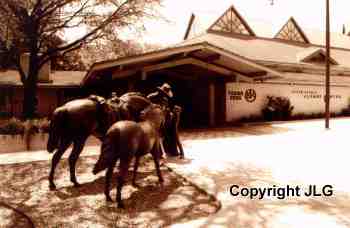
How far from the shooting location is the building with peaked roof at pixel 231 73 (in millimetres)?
13023

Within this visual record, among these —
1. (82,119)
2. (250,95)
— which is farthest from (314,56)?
(82,119)

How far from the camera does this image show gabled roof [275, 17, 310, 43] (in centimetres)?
2853

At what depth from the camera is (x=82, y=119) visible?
5215 mm

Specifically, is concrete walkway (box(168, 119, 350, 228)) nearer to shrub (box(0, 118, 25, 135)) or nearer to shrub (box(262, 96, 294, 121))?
shrub (box(0, 118, 25, 135))

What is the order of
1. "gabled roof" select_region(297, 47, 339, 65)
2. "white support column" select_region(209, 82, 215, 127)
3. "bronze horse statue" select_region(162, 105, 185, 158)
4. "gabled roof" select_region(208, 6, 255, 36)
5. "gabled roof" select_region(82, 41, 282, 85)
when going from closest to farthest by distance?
"bronze horse statue" select_region(162, 105, 185, 158)
"gabled roof" select_region(82, 41, 282, 85)
"white support column" select_region(209, 82, 215, 127)
"gabled roof" select_region(297, 47, 339, 65)
"gabled roof" select_region(208, 6, 255, 36)

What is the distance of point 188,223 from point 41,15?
13473mm

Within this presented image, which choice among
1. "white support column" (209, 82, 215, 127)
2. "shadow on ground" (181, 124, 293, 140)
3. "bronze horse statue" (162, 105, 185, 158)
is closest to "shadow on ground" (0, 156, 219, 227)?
"bronze horse statue" (162, 105, 185, 158)

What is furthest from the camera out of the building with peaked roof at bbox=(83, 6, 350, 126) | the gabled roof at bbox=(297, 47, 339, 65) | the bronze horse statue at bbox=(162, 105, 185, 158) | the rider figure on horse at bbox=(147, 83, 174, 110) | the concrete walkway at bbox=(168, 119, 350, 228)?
the gabled roof at bbox=(297, 47, 339, 65)

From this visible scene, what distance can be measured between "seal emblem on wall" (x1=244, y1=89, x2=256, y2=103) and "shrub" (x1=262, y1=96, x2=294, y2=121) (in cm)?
103

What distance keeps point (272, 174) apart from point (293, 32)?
26.5 m

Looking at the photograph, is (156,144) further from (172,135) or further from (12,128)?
(12,128)

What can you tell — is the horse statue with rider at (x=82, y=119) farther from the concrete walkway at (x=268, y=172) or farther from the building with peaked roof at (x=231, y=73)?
the building with peaked roof at (x=231, y=73)

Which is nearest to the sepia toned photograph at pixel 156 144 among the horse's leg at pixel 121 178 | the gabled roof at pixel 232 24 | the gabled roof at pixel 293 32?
the horse's leg at pixel 121 178

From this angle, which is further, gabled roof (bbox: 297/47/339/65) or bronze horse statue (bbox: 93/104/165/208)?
gabled roof (bbox: 297/47/339/65)
